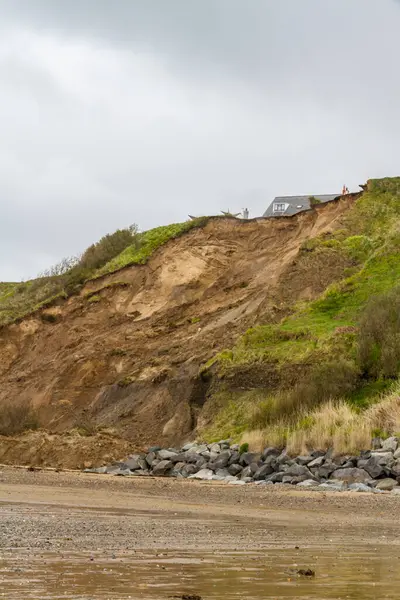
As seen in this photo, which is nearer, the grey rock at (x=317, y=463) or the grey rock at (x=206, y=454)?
the grey rock at (x=317, y=463)

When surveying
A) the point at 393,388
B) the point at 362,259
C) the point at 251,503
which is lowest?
the point at 251,503

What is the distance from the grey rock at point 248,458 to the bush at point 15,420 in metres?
13.5

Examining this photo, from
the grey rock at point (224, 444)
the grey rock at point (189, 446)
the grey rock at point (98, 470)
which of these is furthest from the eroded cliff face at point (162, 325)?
the grey rock at point (98, 470)

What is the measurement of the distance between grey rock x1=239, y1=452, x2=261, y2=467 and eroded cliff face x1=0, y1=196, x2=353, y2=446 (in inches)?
319

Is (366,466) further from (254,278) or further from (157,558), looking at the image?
(254,278)

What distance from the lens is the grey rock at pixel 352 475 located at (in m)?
21.9

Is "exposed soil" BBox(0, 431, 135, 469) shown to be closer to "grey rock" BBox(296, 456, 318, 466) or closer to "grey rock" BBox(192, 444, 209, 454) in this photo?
"grey rock" BBox(192, 444, 209, 454)

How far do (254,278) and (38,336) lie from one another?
42.6 ft

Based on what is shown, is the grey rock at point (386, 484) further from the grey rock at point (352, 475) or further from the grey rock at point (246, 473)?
the grey rock at point (246, 473)

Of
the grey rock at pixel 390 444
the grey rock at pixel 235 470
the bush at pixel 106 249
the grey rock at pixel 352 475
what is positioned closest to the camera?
the grey rock at pixel 352 475

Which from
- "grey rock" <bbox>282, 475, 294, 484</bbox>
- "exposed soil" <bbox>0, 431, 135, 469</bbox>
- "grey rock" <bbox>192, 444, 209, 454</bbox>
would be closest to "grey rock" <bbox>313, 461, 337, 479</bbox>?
"grey rock" <bbox>282, 475, 294, 484</bbox>

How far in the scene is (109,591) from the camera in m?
6.06

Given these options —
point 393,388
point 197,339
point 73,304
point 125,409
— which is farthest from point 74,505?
point 73,304

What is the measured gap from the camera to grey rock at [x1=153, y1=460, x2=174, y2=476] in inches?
1086
